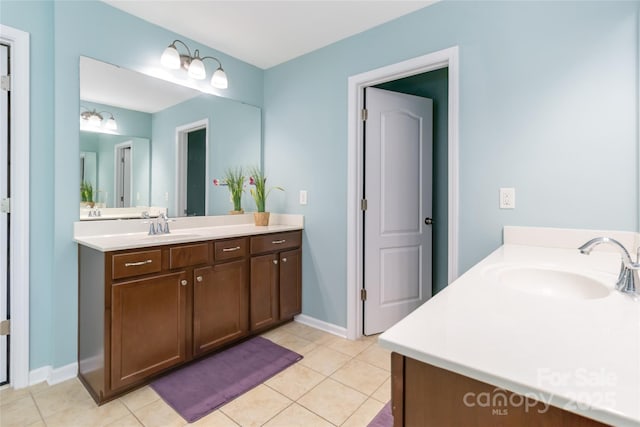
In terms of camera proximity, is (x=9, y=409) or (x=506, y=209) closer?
(x=9, y=409)

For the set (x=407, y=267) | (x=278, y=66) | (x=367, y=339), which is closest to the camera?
(x=367, y=339)

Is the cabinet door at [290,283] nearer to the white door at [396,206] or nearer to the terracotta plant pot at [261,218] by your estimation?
the terracotta plant pot at [261,218]

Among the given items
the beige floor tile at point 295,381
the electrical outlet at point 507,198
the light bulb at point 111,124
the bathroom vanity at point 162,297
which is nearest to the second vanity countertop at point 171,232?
the bathroom vanity at point 162,297

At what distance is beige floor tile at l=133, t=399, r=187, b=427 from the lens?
5.28 feet

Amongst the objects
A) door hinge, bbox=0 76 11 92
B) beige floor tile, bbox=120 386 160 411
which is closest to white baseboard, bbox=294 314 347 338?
beige floor tile, bbox=120 386 160 411

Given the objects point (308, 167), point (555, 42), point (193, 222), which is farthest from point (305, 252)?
point (555, 42)

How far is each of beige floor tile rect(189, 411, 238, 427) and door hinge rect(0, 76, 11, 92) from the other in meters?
2.10

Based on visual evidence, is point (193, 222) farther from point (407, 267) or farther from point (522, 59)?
point (522, 59)

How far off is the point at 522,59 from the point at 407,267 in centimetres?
170

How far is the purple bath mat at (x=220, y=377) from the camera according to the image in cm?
177

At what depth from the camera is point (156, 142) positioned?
2.52 m

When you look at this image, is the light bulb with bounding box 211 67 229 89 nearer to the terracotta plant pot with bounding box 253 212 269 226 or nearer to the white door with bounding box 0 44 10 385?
the terracotta plant pot with bounding box 253 212 269 226

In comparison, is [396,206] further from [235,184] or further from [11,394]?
[11,394]

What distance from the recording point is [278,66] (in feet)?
10.1
